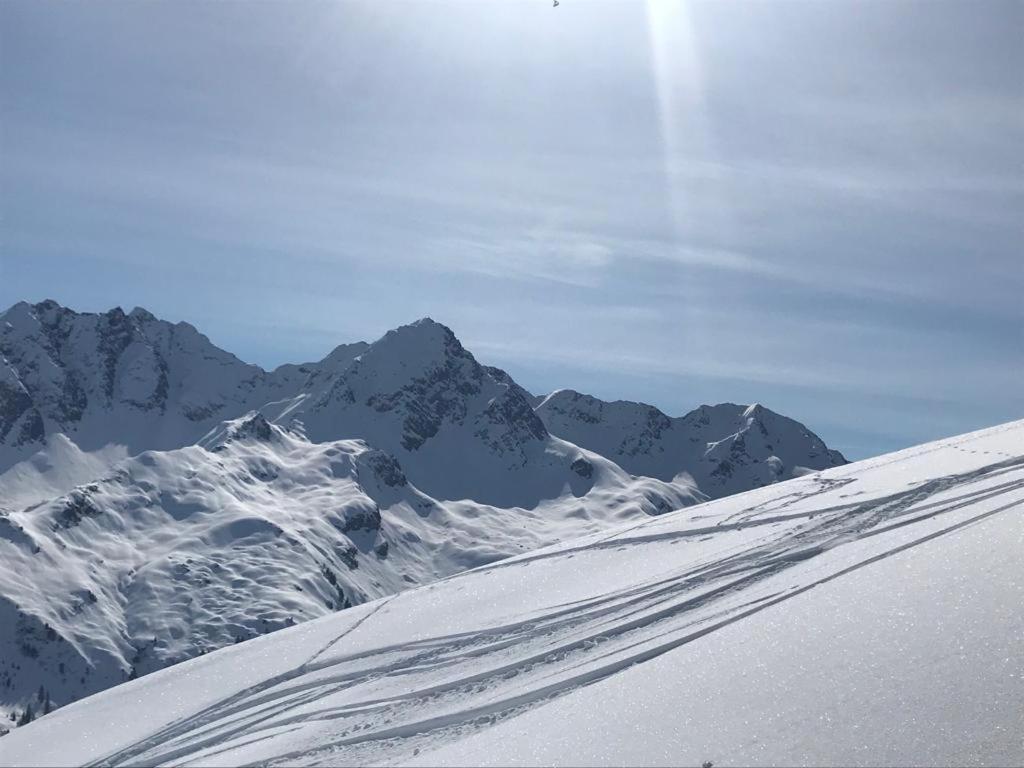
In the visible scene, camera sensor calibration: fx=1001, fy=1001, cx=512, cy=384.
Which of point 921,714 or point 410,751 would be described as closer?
point 921,714

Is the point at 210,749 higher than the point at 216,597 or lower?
higher

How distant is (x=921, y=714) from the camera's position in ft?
27.6

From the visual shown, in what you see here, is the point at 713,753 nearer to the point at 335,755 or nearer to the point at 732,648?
the point at 732,648

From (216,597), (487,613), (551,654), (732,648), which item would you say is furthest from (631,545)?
(216,597)

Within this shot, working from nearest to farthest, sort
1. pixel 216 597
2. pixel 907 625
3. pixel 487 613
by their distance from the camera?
pixel 907 625 → pixel 487 613 → pixel 216 597

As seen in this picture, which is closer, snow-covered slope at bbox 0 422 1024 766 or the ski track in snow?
snow-covered slope at bbox 0 422 1024 766

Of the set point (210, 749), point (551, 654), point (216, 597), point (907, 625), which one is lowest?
point (216, 597)

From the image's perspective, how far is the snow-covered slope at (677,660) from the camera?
341 inches

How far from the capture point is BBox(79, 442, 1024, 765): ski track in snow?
10914 mm

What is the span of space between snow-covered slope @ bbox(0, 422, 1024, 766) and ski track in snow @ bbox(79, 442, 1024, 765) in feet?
0.14

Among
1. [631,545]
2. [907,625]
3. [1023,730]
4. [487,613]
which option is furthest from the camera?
[631,545]

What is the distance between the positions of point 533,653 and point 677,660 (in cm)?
238

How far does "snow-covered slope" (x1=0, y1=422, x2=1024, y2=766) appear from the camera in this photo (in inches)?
341

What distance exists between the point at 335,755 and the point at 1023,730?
6.50 meters
